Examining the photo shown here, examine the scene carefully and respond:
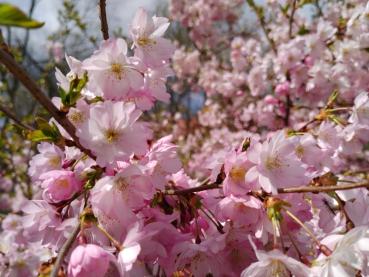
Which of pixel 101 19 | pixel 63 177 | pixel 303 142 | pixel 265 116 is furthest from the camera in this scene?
pixel 265 116

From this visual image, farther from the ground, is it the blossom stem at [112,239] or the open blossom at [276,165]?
the open blossom at [276,165]

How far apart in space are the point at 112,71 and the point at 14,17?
669 mm

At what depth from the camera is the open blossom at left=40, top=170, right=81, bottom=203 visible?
1145 millimetres

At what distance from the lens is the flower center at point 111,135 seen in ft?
3.63

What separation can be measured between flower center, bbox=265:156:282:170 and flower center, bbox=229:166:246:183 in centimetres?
7

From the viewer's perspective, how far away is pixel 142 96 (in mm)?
1347

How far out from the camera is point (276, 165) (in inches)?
45.2

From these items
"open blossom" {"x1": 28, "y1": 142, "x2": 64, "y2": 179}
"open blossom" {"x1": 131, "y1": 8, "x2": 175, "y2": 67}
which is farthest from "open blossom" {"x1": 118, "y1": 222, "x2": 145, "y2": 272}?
"open blossom" {"x1": 131, "y1": 8, "x2": 175, "y2": 67}

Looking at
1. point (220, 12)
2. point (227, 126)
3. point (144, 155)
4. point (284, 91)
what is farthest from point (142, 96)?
point (220, 12)

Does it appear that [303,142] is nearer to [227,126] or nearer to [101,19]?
[101,19]

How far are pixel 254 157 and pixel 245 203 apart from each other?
12 cm

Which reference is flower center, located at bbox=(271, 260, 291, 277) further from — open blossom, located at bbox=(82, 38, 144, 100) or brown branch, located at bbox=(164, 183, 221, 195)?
open blossom, located at bbox=(82, 38, 144, 100)

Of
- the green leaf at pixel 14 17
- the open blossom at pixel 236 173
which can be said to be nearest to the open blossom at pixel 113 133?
the open blossom at pixel 236 173

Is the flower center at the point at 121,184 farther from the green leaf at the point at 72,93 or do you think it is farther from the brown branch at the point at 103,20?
the brown branch at the point at 103,20
